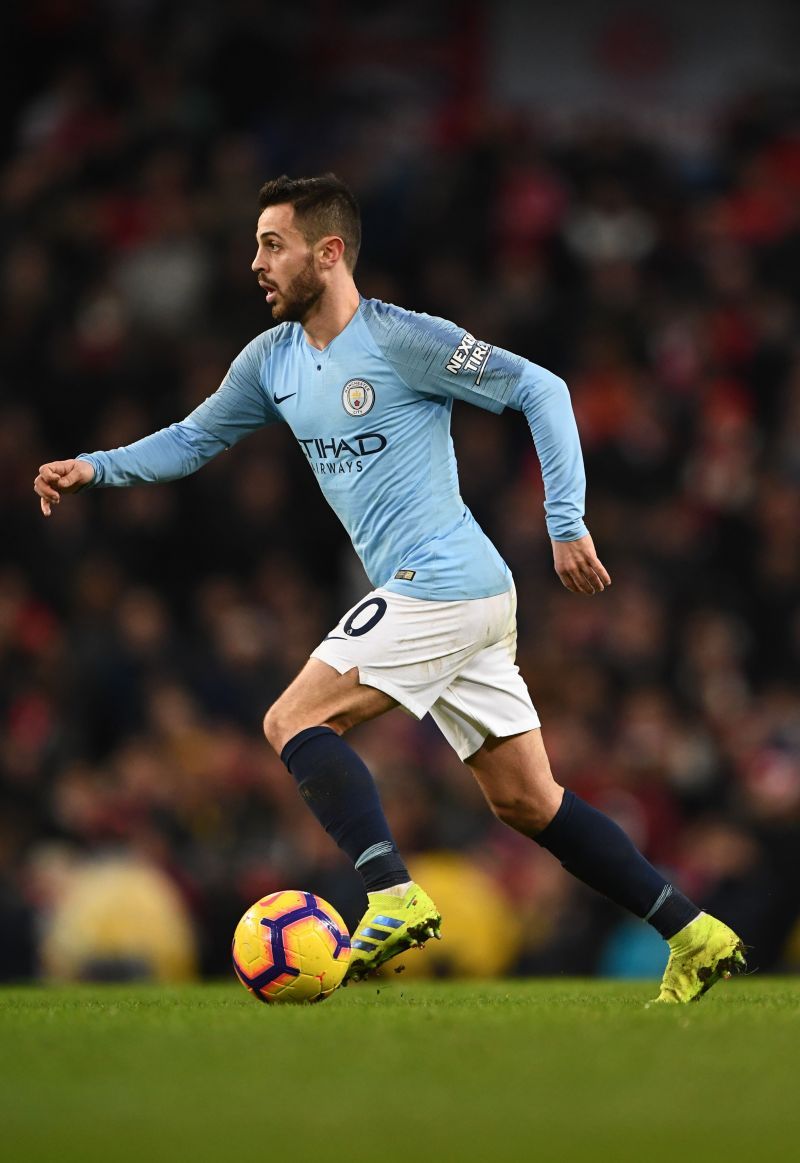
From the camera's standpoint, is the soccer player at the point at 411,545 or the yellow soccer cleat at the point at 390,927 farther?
the soccer player at the point at 411,545

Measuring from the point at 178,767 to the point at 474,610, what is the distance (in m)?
4.96

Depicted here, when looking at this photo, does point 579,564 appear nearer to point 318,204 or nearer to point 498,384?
point 498,384

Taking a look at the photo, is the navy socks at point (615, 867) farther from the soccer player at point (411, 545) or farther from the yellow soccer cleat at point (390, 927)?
the yellow soccer cleat at point (390, 927)

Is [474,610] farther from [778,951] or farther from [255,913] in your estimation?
[778,951]

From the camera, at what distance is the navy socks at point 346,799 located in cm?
523

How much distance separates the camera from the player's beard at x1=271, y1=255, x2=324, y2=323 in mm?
5523

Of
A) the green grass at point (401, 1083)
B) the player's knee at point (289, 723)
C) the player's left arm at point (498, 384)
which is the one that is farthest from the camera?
the player's left arm at point (498, 384)

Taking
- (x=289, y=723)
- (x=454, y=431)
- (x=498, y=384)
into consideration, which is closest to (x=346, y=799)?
(x=289, y=723)

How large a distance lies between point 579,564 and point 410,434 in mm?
641

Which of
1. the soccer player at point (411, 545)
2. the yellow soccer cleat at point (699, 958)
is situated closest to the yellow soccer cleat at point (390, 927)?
the soccer player at point (411, 545)

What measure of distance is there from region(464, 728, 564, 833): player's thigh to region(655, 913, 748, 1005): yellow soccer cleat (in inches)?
20.6

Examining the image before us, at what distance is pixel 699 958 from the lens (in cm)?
556

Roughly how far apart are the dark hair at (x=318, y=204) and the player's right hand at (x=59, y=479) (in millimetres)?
931

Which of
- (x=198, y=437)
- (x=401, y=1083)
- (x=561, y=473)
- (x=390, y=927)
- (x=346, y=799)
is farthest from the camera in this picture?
(x=198, y=437)
